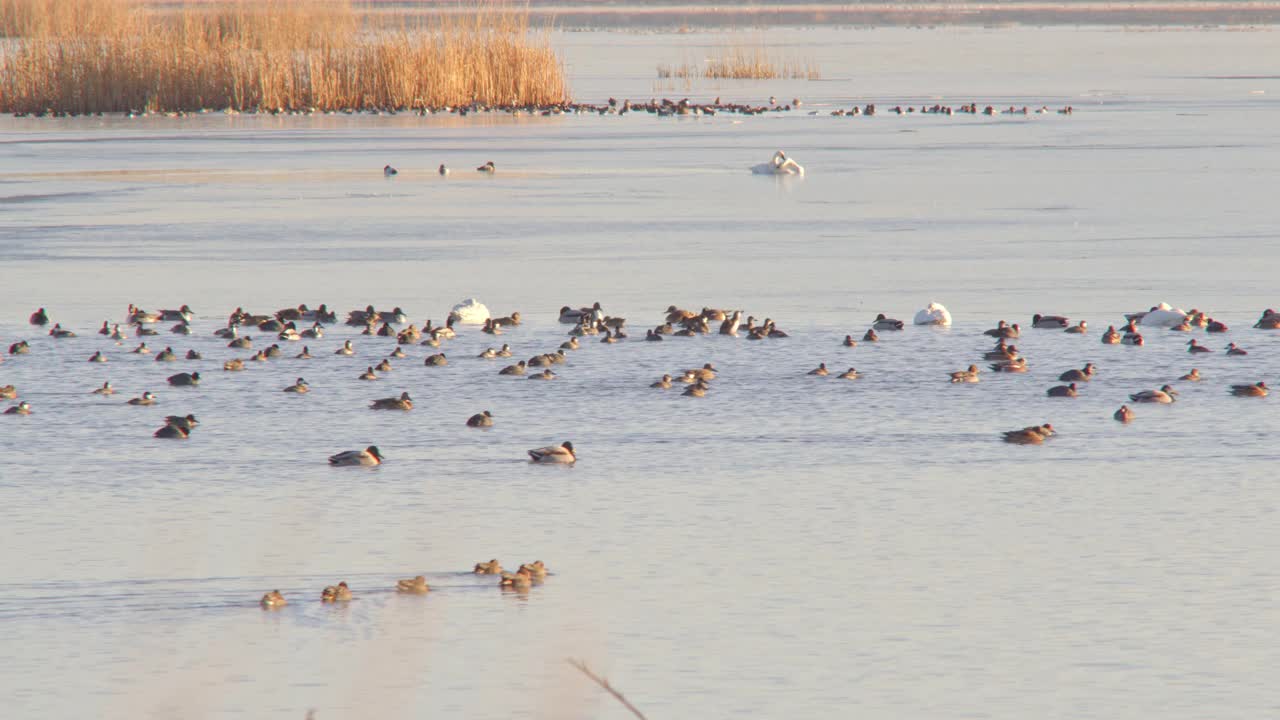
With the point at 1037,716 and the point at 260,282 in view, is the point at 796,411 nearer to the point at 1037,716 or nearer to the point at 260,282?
the point at 1037,716

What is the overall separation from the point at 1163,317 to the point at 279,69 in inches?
1466

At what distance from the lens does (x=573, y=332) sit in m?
18.1

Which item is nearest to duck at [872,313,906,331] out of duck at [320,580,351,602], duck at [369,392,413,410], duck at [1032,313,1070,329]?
duck at [1032,313,1070,329]

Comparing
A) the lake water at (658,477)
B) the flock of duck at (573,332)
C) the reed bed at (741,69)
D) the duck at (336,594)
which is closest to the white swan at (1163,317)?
the flock of duck at (573,332)

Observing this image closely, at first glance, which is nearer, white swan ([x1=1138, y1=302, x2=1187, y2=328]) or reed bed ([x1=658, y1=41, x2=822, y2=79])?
white swan ([x1=1138, y1=302, x2=1187, y2=328])

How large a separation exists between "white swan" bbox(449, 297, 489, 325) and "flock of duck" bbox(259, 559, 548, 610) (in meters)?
9.11

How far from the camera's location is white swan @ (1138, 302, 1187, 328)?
18.1 meters

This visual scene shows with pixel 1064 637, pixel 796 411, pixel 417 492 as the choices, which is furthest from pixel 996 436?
pixel 1064 637

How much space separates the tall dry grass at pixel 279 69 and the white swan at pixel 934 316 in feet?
107

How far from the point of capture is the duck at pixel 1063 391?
49.5 ft

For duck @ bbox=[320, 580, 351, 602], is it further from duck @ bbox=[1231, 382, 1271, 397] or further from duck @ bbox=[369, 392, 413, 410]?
duck @ bbox=[1231, 382, 1271, 397]

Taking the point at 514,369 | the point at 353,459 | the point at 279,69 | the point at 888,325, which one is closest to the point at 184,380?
the point at 514,369

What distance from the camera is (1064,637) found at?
8695 mm

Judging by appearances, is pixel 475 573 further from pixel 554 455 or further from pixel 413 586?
pixel 554 455
